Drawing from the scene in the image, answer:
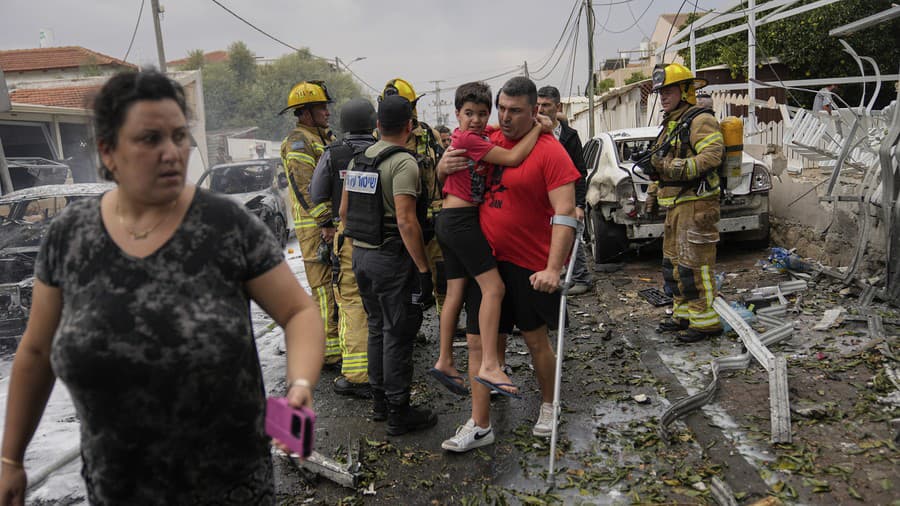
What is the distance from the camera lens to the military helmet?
15.8 ft

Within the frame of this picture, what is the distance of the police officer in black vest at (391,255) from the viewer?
430 cm

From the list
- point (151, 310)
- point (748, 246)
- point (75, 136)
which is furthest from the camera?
point (75, 136)

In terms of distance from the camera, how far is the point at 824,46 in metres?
17.0

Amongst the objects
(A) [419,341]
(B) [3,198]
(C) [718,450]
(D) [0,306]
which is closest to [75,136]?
(B) [3,198]

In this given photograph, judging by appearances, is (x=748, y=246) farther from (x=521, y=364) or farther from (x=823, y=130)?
(x=521, y=364)

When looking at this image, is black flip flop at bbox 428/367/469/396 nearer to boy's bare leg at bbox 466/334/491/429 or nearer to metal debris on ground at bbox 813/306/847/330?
boy's bare leg at bbox 466/334/491/429

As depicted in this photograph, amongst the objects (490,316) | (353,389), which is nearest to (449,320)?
(490,316)

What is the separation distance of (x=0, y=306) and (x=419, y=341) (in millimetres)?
4207

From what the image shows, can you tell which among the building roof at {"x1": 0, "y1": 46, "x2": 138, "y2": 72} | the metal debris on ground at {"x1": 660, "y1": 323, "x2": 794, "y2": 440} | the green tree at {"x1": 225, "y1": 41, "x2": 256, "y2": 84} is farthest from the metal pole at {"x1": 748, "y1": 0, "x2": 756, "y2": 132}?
the green tree at {"x1": 225, "y1": 41, "x2": 256, "y2": 84}

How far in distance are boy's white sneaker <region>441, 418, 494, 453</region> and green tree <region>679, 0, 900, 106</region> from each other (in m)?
14.6

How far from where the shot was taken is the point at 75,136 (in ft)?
80.0

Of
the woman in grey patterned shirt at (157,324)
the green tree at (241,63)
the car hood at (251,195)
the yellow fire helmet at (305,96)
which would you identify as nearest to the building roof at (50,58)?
the green tree at (241,63)

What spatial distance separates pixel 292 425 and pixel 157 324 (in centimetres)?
43

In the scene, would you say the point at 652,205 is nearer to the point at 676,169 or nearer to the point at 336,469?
the point at 676,169
